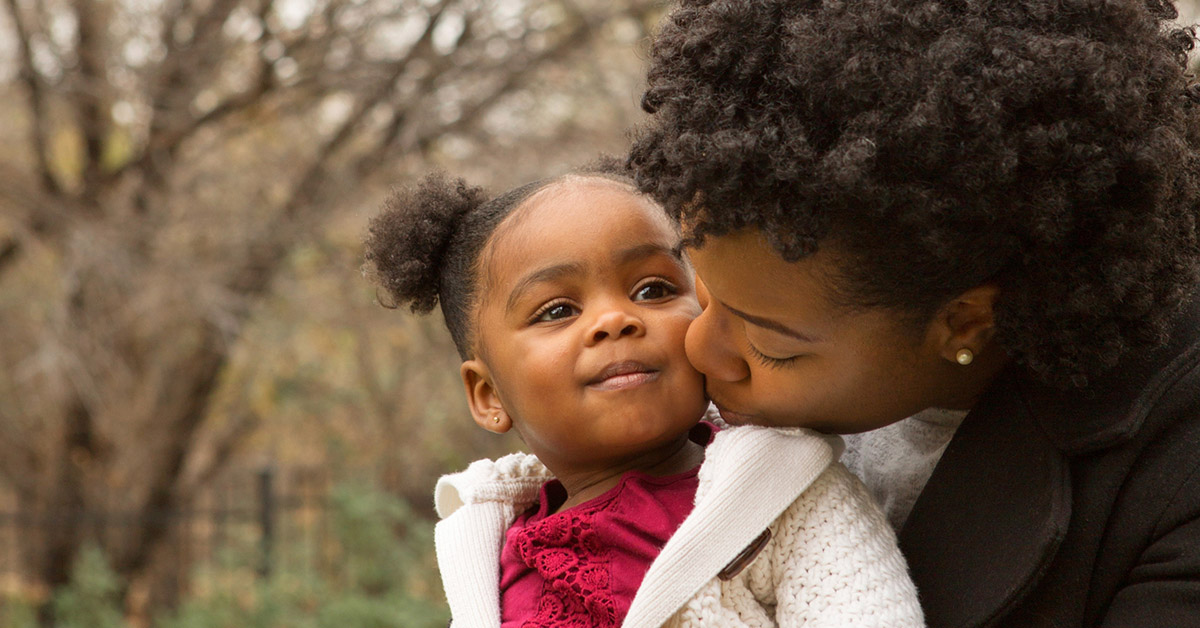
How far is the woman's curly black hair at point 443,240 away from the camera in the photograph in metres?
2.44

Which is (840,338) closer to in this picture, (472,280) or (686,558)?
(686,558)

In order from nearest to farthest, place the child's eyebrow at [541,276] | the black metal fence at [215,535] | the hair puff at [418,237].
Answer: the child's eyebrow at [541,276], the hair puff at [418,237], the black metal fence at [215,535]

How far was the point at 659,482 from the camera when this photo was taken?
2.18m

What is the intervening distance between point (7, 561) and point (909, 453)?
8393 mm

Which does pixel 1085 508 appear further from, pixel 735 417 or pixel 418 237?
pixel 418 237

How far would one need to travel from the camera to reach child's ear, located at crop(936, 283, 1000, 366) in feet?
5.56

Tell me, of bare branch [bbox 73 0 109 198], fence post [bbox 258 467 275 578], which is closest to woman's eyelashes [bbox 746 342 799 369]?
bare branch [bbox 73 0 109 198]

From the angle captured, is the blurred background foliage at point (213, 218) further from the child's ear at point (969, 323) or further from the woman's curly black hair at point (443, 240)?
the child's ear at point (969, 323)

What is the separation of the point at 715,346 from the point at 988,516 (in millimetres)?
493

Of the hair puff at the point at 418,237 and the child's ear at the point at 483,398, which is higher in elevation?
the hair puff at the point at 418,237

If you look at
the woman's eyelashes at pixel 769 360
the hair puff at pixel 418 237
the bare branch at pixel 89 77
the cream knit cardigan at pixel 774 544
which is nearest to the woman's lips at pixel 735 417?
the cream knit cardigan at pixel 774 544

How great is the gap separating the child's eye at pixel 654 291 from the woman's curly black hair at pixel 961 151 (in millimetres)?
509

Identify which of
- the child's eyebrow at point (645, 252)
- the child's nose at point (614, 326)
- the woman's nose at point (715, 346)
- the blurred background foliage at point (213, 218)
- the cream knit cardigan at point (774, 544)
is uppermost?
the woman's nose at point (715, 346)

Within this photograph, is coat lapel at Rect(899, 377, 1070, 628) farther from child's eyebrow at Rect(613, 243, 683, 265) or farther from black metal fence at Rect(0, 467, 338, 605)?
black metal fence at Rect(0, 467, 338, 605)
